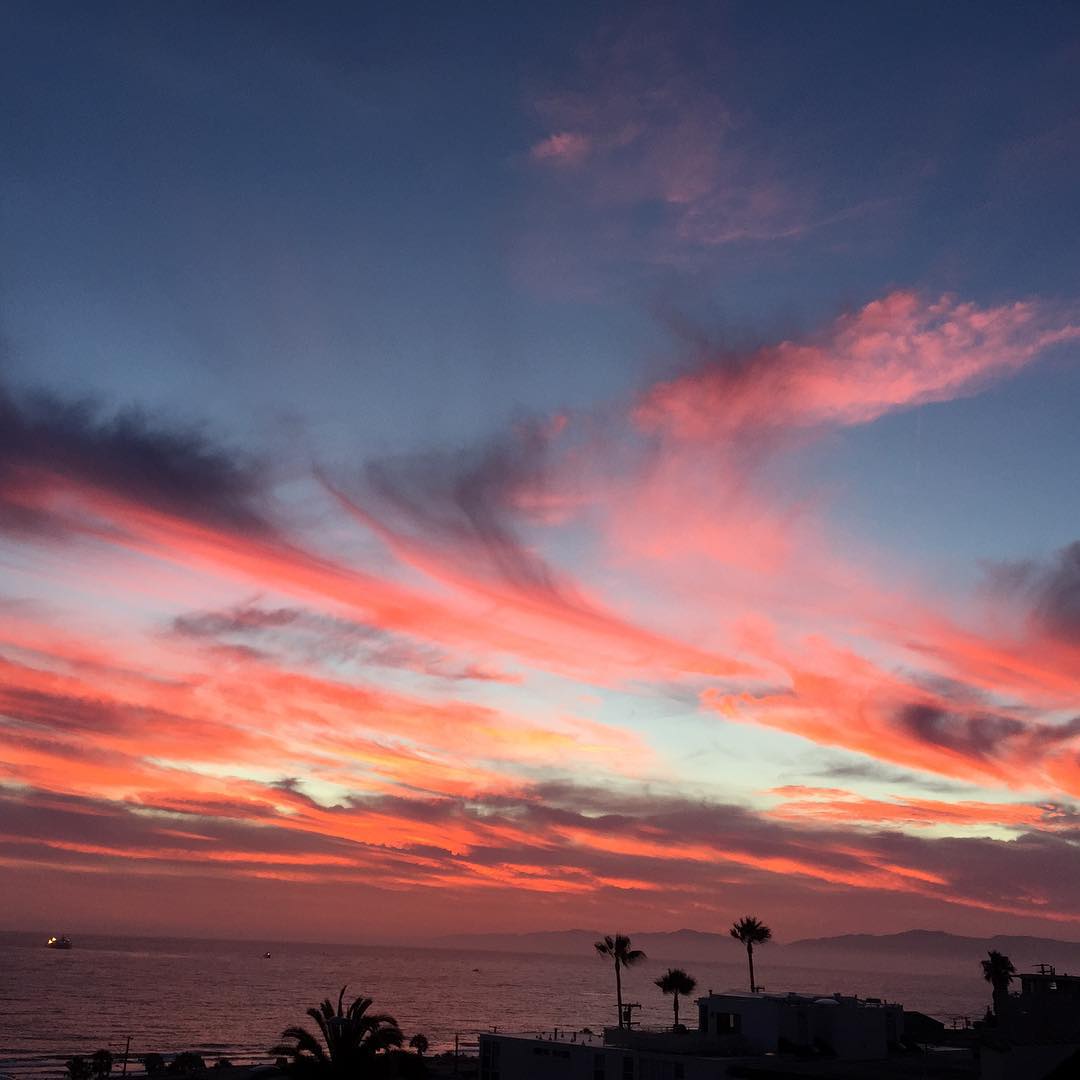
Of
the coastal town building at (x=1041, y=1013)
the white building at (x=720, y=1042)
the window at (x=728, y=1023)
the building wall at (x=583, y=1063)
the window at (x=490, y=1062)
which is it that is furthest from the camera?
the coastal town building at (x=1041, y=1013)

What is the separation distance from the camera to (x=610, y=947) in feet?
387

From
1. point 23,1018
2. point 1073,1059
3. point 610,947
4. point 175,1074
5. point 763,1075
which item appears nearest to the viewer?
point 1073,1059

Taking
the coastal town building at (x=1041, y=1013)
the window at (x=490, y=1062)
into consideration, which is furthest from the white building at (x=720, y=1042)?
the coastal town building at (x=1041, y=1013)

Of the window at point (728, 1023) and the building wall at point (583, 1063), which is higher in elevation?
the window at point (728, 1023)

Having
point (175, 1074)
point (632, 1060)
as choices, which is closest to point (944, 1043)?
point (632, 1060)

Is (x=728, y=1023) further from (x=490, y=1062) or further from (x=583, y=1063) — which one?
Result: (x=490, y=1062)

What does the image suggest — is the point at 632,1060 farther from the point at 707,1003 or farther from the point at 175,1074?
the point at 175,1074

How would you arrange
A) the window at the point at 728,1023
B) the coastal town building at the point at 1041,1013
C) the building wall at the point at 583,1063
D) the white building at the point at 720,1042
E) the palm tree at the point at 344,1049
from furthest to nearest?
the coastal town building at the point at 1041,1013 < the window at the point at 728,1023 < the white building at the point at 720,1042 < the building wall at the point at 583,1063 < the palm tree at the point at 344,1049

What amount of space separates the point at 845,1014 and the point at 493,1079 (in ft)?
71.0

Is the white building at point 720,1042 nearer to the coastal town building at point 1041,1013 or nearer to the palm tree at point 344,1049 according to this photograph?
the coastal town building at point 1041,1013

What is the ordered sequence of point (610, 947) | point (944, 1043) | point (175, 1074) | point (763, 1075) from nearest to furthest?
point (763, 1075)
point (944, 1043)
point (175, 1074)
point (610, 947)

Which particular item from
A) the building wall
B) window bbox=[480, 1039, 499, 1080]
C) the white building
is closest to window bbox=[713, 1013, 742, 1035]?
the white building

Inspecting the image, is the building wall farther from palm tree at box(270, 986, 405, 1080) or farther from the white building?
palm tree at box(270, 986, 405, 1080)

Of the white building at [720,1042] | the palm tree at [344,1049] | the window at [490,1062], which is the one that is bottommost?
the window at [490,1062]
